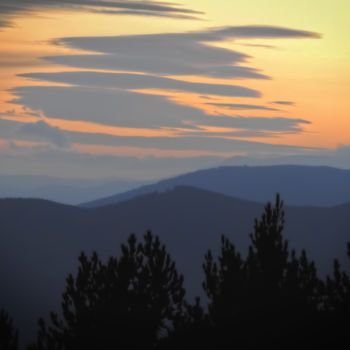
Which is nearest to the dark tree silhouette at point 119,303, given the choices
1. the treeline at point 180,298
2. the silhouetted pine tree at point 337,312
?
the treeline at point 180,298

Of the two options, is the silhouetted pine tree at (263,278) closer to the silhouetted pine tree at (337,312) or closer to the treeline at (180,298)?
the treeline at (180,298)

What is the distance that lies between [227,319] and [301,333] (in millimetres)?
5249

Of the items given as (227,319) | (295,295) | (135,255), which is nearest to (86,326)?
(135,255)

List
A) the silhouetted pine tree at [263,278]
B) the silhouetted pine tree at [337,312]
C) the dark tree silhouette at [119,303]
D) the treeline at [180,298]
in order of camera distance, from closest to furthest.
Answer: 1. the silhouetted pine tree at [337,312]
2. the treeline at [180,298]
3. the dark tree silhouette at [119,303]
4. the silhouetted pine tree at [263,278]

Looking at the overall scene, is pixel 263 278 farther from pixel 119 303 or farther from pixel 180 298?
pixel 119 303

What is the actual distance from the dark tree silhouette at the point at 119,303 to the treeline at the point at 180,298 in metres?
0.05

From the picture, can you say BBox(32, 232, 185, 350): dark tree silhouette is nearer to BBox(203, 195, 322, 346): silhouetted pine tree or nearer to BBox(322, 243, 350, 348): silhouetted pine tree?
BBox(203, 195, 322, 346): silhouetted pine tree

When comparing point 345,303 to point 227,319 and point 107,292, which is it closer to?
point 227,319

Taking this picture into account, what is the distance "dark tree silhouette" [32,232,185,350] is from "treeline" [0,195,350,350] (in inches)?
1.9

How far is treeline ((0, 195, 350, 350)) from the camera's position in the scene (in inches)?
1291

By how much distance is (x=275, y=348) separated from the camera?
27.6 m

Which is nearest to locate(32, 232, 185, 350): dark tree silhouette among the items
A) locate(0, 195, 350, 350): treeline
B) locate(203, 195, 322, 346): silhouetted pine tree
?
locate(0, 195, 350, 350): treeline

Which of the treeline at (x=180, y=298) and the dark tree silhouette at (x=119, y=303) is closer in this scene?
the treeline at (x=180, y=298)

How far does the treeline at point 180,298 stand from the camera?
3278cm
